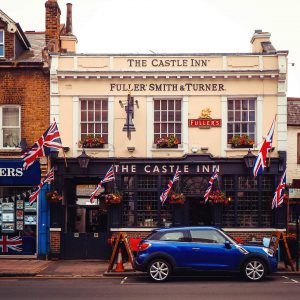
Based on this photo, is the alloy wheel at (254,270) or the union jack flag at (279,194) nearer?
the alloy wheel at (254,270)

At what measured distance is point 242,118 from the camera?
2247cm

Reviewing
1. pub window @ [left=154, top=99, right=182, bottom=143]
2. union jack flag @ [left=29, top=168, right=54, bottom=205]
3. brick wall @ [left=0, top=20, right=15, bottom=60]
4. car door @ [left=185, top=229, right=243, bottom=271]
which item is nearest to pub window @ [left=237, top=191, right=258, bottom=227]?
pub window @ [left=154, top=99, right=182, bottom=143]

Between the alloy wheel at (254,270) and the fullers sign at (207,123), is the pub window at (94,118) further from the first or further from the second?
the alloy wheel at (254,270)

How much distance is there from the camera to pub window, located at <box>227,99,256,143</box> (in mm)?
22438

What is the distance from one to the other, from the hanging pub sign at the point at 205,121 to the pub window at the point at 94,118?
3421mm

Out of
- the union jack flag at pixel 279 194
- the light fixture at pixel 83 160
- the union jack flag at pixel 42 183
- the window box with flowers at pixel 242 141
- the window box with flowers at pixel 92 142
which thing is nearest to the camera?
the union jack flag at pixel 279 194

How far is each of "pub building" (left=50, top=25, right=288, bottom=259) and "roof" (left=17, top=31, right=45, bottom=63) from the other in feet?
3.52

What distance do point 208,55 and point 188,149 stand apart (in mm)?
3803

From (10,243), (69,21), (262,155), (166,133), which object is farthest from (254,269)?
(69,21)

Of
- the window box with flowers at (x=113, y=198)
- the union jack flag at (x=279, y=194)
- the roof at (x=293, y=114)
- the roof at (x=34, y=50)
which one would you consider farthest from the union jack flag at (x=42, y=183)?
the roof at (x=293, y=114)

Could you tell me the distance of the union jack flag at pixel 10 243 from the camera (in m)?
22.2

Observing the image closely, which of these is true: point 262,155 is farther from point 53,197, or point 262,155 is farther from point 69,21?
point 69,21

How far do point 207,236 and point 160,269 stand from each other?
1645mm

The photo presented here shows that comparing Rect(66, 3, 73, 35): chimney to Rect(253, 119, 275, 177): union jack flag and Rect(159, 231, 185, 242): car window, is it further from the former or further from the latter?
Rect(159, 231, 185, 242): car window
